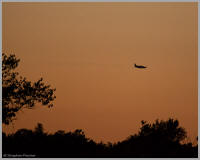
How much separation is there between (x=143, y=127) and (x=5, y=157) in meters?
68.3

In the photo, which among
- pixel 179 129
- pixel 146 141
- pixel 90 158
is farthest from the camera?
pixel 179 129

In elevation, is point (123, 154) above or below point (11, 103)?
below

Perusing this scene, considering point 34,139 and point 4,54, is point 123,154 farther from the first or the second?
point 4,54

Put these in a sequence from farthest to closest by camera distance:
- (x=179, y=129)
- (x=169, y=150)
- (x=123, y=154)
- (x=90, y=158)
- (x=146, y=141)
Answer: (x=179, y=129)
(x=146, y=141)
(x=169, y=150)
(x=123, y=154)
(x=90, y=158)

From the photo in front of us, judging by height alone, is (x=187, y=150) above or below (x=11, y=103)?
below

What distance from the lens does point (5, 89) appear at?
68.8 m

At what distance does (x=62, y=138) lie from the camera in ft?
209

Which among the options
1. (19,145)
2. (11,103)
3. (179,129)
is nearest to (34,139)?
(19,145)

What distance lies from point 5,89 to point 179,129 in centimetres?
5001

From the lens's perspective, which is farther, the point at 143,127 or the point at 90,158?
the point at 143,127

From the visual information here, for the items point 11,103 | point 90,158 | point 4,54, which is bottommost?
point 90,158

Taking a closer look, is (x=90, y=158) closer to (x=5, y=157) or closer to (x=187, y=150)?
(x=5, y=157)

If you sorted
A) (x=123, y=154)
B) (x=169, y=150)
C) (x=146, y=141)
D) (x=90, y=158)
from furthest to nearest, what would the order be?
(x=146, y=141) < (x=169, y=150) < (x=123, y=154) < (x=90, y=158)

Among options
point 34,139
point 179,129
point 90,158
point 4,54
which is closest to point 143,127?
point 179,129
